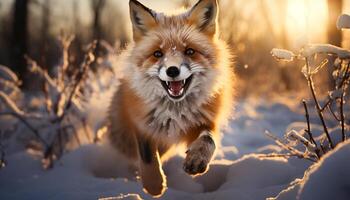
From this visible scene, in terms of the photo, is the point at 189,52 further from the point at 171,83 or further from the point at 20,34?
the point at 20,34

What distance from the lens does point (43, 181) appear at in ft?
12.5

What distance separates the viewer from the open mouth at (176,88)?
3.20m

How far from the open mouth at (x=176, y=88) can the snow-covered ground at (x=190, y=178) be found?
34.2 inches

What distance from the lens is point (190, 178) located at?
3.71 m

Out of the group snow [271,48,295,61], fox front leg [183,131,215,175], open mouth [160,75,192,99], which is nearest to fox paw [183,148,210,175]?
fox front leg [183,131,215,175]

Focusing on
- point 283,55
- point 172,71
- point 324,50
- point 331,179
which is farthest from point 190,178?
point 331,179

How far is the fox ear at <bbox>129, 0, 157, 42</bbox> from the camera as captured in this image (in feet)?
11.2

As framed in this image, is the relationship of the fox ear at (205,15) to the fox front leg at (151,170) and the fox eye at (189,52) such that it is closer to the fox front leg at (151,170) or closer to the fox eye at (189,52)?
the fox eye at (189,52)

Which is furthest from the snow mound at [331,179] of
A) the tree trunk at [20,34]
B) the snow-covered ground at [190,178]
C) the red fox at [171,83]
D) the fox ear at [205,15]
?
the tree trunk at [20,34]

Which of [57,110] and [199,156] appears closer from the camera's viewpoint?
[199,156]

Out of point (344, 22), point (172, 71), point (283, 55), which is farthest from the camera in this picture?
point (172, 71)

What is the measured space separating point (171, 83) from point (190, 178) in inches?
42.9

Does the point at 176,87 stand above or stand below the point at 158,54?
below

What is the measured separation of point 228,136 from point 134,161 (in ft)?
8.55
